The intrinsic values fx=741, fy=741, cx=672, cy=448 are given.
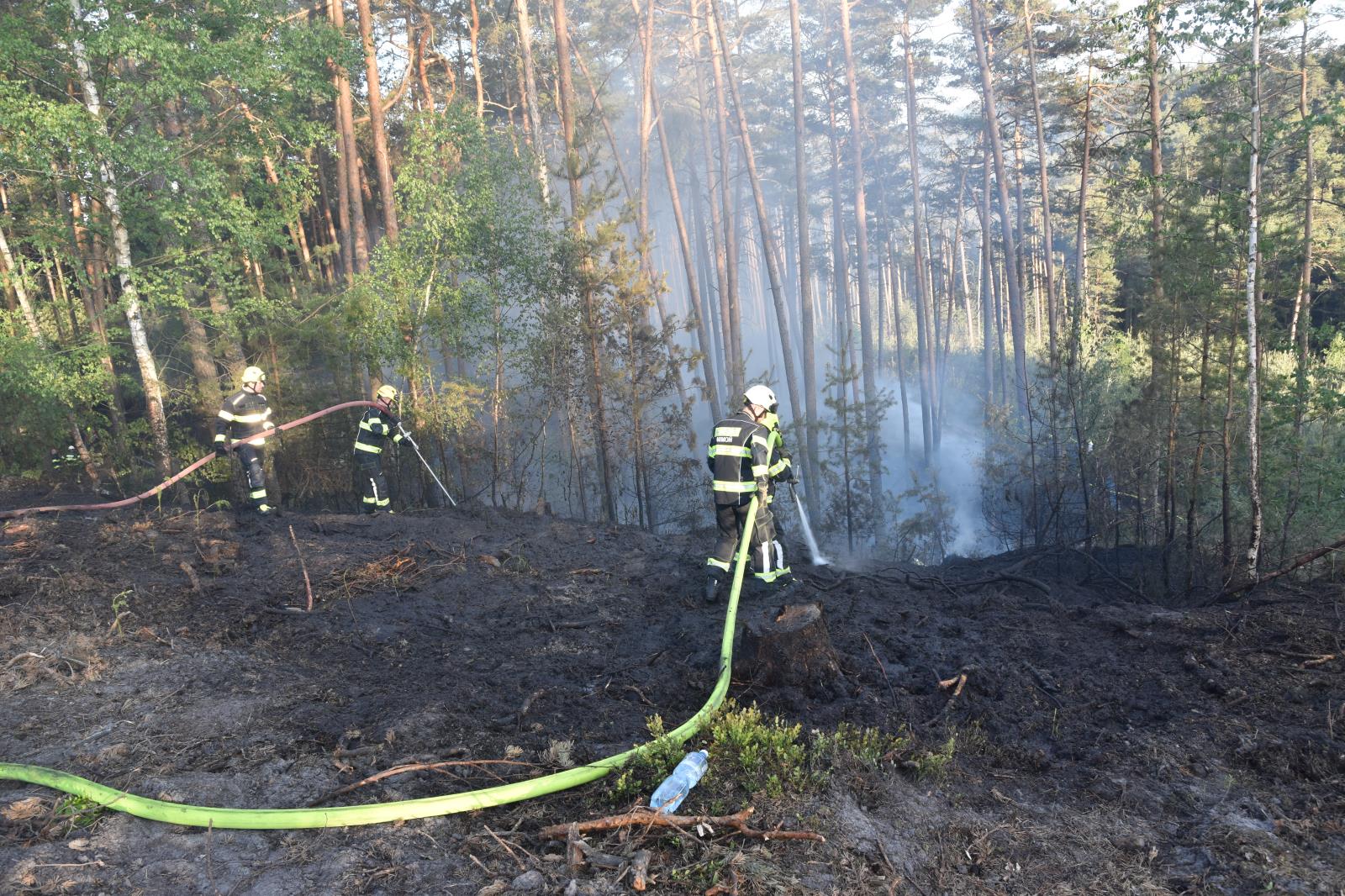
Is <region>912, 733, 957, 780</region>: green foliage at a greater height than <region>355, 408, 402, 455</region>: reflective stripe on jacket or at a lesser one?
lesser

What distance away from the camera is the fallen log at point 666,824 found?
333 cm

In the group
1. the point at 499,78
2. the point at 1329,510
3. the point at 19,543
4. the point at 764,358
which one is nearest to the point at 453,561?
the point at 19,543

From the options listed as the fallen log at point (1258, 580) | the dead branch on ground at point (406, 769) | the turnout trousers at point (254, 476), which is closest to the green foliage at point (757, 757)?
the dead branch on ground at point (406, 769)

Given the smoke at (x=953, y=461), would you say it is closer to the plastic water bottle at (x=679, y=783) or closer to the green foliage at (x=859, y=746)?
the green foliage at (x=859, y=746)

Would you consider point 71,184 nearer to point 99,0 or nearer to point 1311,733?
point 99,0

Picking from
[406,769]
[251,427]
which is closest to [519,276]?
[251,427]

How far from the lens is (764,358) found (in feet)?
185

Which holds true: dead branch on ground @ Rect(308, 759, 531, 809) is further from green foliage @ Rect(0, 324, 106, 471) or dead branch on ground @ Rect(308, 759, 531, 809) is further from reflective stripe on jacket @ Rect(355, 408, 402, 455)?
green foliage @ Rect(0, 324, 106, 471)

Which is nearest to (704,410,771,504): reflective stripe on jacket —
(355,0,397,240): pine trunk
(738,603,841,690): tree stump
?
(738,603,841,690): tree stump

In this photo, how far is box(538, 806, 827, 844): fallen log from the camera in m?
Answer: 3.33

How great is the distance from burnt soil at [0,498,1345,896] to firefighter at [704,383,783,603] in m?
0.52

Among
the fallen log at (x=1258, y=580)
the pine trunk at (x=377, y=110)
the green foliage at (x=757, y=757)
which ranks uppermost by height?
the pine trunk at (x=377, y=110)

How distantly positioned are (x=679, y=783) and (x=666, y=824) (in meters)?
0.24

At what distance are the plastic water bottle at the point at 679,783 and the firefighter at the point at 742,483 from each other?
12.3 ft
